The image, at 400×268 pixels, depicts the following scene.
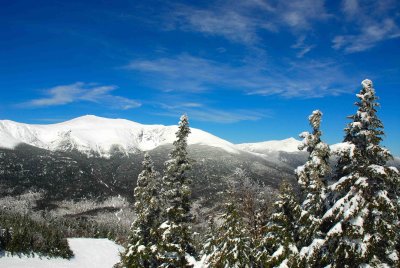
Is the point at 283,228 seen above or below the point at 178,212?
below

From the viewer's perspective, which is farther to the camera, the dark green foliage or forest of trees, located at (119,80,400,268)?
the dark green foliage

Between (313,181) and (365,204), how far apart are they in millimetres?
5186

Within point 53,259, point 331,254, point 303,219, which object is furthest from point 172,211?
point 53,259

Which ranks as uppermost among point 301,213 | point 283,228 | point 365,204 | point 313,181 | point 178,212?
point 313,181

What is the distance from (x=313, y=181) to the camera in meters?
24.0

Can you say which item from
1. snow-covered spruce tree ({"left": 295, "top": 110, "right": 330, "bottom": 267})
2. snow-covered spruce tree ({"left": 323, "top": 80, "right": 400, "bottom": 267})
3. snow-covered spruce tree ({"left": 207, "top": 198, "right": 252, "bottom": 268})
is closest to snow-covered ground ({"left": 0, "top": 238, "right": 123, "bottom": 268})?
snow-covered spruce tree ({"left": 207, "top": 198, "right": 252, "bottom": 268})

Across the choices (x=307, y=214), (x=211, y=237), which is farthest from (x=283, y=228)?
(x=211, y=237)

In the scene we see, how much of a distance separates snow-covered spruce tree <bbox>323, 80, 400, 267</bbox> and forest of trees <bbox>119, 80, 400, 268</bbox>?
4 centimetres

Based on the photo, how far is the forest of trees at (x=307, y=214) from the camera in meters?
18.9

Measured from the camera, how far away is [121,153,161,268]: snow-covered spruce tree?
36.6 metres

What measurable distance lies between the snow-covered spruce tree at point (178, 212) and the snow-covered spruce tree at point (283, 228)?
247 inches

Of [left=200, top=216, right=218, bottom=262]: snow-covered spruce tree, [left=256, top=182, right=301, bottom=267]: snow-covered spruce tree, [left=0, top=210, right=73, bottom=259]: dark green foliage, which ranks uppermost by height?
[left=256, top=182, right=301, bottom=267]: snow-covered spruce tree

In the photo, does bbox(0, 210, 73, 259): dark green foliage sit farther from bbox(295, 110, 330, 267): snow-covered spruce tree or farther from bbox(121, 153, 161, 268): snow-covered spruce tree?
bbox(295, 110, 330, 267): snow-covered spruce tree

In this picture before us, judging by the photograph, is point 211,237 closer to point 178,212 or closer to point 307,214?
point 178,212
